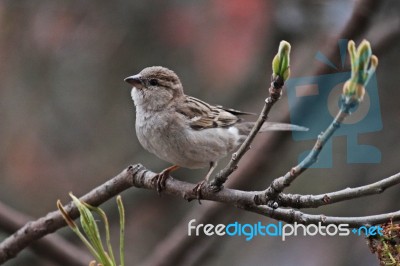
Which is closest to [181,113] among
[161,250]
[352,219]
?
[161,250]

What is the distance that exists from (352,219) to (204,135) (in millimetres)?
1734

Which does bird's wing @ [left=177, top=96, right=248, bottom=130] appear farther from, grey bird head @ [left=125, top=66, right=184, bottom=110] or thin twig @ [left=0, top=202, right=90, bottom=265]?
thin twig @ [left=0, top=202, right=90, bottom=265]

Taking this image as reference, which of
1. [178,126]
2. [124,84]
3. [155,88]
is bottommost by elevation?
[178,126]

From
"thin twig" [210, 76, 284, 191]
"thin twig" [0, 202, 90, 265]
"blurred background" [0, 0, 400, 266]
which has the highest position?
"blurred background" [0, 0, 400, 266]

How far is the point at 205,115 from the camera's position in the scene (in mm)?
2932

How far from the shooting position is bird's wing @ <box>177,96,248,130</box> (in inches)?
112

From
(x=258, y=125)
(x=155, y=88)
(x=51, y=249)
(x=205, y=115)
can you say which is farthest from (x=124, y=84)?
(x=258, y=125)

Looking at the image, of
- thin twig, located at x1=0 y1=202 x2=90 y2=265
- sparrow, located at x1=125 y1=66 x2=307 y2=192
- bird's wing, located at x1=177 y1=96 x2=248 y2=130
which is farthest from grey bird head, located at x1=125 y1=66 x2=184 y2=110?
thin twig, located at x1=0 y1=202 x2=90 y2=265

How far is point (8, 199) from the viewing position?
14.2 ft

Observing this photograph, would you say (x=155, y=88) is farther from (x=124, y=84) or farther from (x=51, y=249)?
(x=124, y=84)

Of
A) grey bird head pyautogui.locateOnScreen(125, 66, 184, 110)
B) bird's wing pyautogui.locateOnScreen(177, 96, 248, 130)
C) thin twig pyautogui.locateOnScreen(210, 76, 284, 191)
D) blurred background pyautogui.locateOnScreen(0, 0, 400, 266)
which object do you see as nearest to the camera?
thin twig pyautogui.locateOnScreen(210, 76, 284, 191)

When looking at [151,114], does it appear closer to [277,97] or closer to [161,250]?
[161,250]

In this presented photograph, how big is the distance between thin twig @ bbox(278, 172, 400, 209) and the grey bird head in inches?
61.0

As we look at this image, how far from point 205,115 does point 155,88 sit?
0.33 metres
